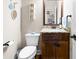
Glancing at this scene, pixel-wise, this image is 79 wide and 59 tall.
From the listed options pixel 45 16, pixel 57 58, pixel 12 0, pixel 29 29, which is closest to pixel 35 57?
pixel 57 58

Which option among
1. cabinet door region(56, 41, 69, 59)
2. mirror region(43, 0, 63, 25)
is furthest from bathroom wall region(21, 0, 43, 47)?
cabinet door region(56, 41, 69, 59)

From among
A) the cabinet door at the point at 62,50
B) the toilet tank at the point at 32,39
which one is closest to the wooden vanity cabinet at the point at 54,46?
the cabinet door at the point at 62,50

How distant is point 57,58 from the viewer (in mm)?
3387

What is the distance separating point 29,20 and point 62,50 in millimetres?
1365

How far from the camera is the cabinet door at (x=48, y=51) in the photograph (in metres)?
3.38

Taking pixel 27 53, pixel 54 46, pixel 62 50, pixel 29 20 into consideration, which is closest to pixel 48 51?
pixel 54 46

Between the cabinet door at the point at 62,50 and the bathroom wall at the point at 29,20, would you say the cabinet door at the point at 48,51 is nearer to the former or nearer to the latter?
the cabinet door at the point at 62,50

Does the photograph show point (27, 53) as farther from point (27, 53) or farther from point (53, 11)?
point (53, 11)

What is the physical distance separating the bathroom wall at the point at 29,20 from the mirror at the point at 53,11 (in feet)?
0.47

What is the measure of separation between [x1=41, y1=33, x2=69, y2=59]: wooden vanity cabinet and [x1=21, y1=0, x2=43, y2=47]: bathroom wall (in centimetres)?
86

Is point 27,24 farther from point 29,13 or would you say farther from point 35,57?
point 35,57

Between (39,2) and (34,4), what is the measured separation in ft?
0.51

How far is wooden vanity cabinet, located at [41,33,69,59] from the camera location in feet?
10.9

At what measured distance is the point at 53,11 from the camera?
407 centimetres
